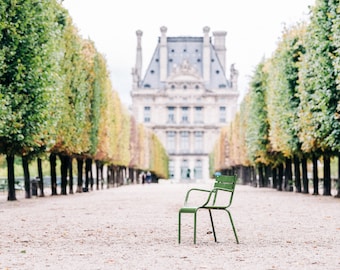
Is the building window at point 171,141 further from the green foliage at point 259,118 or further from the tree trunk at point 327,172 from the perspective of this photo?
the tree trunk at point 327,172

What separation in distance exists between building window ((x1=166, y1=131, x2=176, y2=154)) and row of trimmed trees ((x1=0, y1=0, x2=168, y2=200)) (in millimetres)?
111308

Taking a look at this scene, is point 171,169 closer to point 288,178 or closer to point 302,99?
point 288,178

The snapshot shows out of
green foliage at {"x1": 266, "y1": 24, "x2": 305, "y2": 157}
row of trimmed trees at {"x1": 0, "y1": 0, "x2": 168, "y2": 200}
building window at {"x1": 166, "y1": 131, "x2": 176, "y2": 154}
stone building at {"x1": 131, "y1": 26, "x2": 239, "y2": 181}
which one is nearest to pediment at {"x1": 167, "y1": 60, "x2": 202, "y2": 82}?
stone building at {"x1": 131, "y1": 26, "x2": 239, "y2": 181}

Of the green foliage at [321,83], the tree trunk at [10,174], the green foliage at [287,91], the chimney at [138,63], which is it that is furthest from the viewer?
the chimney at [138,63]

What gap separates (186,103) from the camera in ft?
514

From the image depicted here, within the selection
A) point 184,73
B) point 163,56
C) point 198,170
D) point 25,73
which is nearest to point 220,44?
point 163,56

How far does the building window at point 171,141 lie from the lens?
158 meters

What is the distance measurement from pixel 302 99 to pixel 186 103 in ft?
413

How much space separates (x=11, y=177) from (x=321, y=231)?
17.7 meters

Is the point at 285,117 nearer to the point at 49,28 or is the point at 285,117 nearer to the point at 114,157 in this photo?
the point at 49,28

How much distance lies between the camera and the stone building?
15662cm

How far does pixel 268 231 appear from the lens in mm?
14102

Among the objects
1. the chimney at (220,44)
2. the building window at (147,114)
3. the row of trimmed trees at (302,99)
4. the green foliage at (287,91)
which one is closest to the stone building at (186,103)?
the building window at (147,114)

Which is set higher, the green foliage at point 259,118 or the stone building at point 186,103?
the stone building at point 186,103
